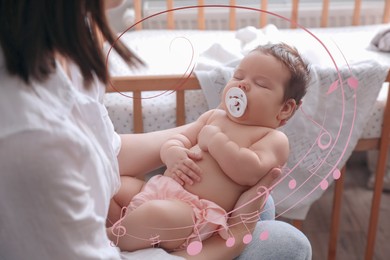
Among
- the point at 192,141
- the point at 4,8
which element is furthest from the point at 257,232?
the point at 4,8

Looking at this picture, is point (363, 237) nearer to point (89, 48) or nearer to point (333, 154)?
point (333, 154)

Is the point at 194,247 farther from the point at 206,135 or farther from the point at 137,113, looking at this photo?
the point at 137,113

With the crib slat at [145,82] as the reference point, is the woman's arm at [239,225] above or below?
below

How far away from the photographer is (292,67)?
36.8 inches

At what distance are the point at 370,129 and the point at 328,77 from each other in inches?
10.0

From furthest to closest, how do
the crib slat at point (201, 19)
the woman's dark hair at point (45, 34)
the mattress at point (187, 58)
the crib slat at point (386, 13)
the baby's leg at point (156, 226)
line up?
the crib slat at point (386, 13)
the crib slat at point (201, 19)
the mattress at point (187, 58)
the baby's leg at point (156, 226)
the woman's dark hair at point (45, 34)

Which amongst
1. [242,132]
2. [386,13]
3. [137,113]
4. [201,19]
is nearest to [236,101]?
[242,132]

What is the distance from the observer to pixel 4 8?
1.98 ft

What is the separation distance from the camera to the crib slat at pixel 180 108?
4.52 ft

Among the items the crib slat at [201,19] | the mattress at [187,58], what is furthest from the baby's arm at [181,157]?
the crib slat at [201,19]

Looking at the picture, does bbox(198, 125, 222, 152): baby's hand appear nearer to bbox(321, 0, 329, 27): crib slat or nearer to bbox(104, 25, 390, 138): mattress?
bbox(104, 25, 390, 138): mattress

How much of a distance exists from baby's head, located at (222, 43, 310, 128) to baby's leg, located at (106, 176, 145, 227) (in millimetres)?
219

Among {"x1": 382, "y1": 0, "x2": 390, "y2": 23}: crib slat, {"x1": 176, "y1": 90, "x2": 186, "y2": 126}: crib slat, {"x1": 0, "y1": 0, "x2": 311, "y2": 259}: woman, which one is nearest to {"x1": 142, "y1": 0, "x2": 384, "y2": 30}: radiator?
A: {"x1": 382, "y1": 0, "x2": 390, "y2": 23}: crib slat

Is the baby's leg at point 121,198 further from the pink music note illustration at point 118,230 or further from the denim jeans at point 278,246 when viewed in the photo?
the denim jeans at point 278,246
